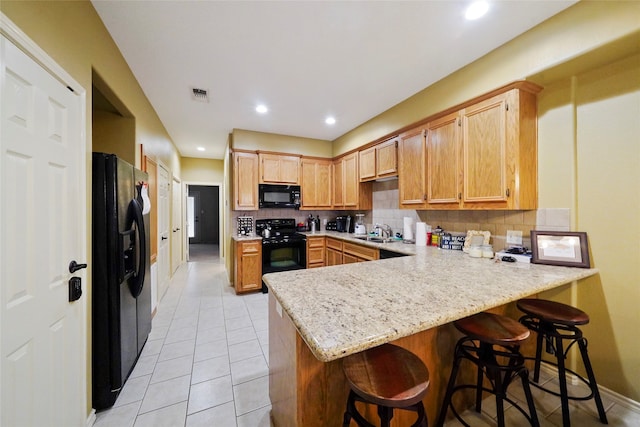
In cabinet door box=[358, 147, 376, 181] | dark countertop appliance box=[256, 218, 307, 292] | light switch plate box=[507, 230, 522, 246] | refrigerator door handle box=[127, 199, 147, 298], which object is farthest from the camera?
dark countertop appliance box=[256, 218, 307, 292]

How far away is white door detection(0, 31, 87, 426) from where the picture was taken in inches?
37.0

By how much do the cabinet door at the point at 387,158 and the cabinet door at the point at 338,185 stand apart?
3.24 feet

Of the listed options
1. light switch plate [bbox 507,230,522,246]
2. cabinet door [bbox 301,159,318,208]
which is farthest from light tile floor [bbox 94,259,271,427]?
light switch plate [bbox 507,230,522,246]

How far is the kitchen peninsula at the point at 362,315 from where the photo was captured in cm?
87

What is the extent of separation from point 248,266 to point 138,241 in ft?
6.16

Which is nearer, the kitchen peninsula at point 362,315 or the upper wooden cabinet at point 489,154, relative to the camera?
the kitchen peninsula at point 362,315

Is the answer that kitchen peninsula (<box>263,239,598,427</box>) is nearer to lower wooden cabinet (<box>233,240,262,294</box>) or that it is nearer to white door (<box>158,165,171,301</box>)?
lower wooden cabinet (<box>233,240,262,294</box>)

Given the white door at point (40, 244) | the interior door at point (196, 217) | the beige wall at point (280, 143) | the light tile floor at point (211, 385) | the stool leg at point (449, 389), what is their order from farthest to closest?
the interior door at point (196, 217)
the beige wall at point (280, 143)
the light tile floor at point (211, 385)
the stool leg at point (449, 389)
the white door at point (40, 244)

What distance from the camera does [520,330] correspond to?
4.16ft

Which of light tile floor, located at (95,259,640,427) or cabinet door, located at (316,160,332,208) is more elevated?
cabinet door, located at (316,160,332,208)

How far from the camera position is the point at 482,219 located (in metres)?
2.39

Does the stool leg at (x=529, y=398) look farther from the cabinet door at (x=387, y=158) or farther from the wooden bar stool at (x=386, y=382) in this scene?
the cabinet door at (x=387, y=158)

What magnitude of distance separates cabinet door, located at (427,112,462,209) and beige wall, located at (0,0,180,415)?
2.90m

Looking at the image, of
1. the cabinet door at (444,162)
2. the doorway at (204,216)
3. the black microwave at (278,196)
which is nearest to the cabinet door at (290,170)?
the black microwave at (278,196)
